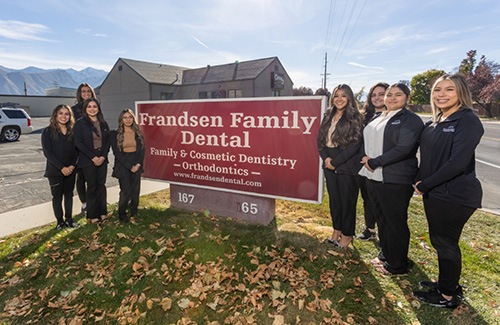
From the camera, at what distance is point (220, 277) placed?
3.51 meters

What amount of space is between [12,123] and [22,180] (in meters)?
11.5

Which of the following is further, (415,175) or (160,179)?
(160,179)

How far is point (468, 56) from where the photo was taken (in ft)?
189

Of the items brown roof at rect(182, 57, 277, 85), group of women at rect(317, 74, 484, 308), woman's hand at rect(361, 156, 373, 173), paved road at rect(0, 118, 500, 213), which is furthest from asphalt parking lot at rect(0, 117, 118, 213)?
brown roof at rect(182, 57, 277, 85)

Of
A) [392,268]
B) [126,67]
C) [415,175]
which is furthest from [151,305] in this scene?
[126,67]

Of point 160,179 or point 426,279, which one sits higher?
point 160,179

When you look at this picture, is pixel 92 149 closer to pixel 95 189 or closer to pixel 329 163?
pixel 95 189

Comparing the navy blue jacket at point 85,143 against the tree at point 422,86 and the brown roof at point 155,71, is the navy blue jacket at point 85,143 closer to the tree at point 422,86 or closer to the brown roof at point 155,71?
the brown roof at point 155,71

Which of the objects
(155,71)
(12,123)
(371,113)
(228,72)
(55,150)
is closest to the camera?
(371,113)

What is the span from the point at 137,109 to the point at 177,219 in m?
2.51

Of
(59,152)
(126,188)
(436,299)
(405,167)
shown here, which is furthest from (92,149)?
(436,299)

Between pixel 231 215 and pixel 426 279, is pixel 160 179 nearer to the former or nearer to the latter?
pixel 231 215

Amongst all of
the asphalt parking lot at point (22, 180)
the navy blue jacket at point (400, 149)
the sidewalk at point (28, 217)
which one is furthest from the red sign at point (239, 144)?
the asphalt parking lot at point (22, 180)

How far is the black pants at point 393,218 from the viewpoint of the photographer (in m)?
3.21
